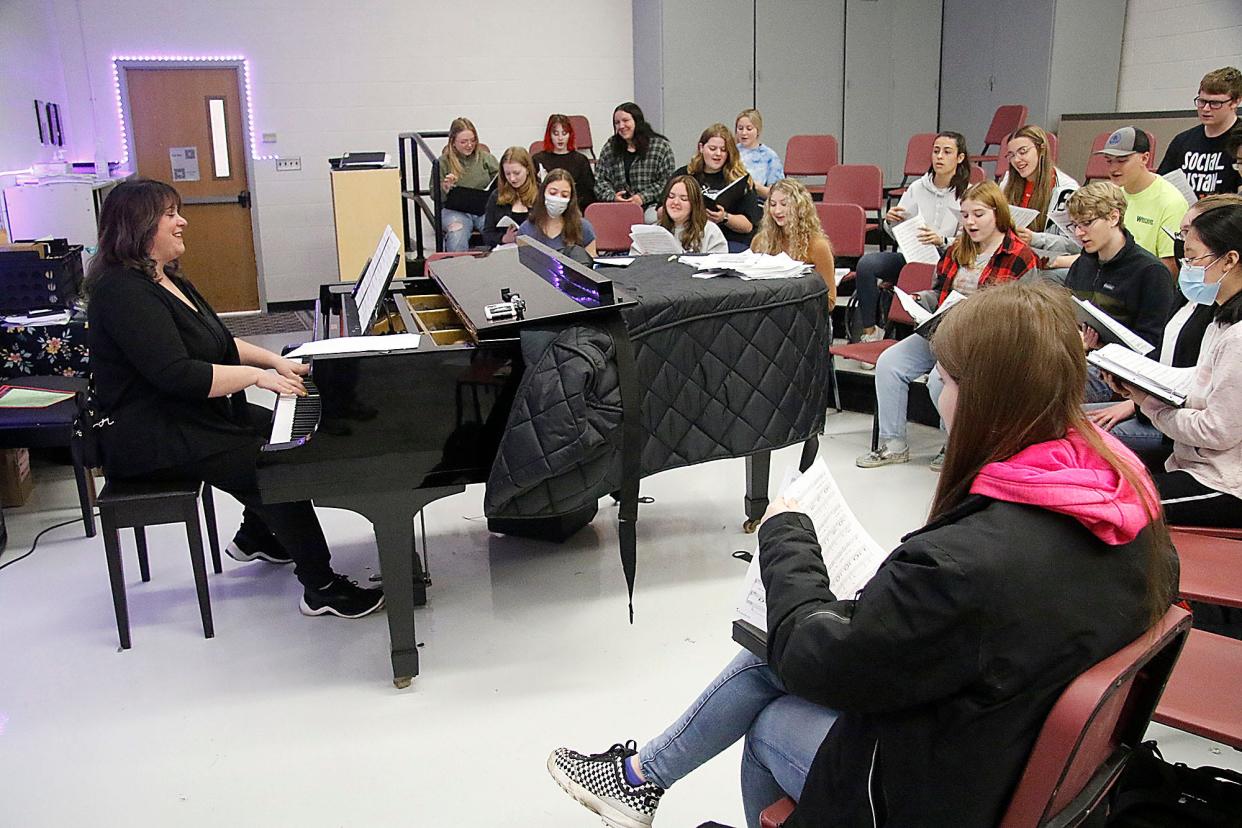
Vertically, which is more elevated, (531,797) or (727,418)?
(727,418)

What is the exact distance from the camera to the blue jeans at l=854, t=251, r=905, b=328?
5543 millimetres

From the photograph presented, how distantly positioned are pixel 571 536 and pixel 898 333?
243 cm

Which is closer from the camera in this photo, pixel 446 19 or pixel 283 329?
pixel 283 329

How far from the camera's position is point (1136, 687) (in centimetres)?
136

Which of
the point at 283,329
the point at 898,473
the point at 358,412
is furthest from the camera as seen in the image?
the point at 283,329

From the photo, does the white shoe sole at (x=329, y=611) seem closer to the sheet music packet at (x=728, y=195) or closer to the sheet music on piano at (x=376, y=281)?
the sheet music on piano at (x=376, y=281)

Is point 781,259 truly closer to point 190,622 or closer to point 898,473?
point 898,473

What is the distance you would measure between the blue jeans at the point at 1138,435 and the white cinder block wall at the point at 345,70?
6.23 metres

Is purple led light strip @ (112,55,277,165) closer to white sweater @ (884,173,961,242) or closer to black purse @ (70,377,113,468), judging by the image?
black purse @ (70,377,113,468)

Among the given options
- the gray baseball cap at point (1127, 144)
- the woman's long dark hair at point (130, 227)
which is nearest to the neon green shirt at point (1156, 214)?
the gray baseball cap at point (1127, 144)

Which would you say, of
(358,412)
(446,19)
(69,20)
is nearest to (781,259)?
(358,412)

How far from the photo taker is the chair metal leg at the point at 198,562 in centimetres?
279

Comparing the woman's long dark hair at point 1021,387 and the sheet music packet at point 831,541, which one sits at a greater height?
the woman's long dark hair at point 1021,387

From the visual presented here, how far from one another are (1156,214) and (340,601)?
11.0 ft
